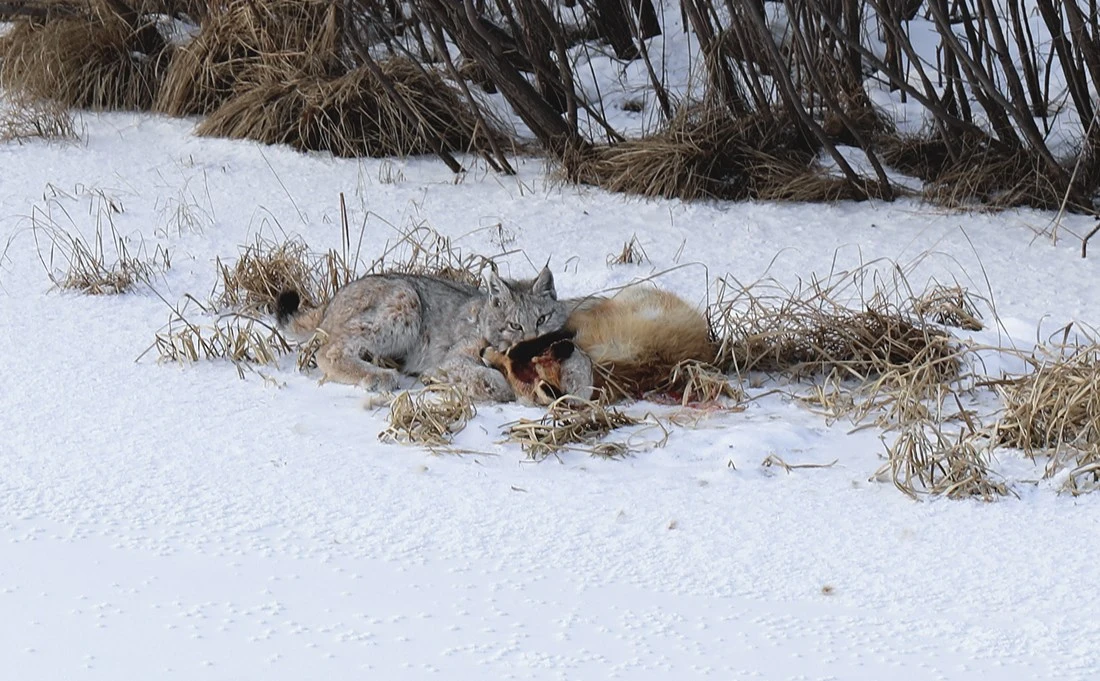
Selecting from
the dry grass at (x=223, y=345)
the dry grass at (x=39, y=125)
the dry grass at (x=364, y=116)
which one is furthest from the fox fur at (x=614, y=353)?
the dry grass at (x=39, y=125)

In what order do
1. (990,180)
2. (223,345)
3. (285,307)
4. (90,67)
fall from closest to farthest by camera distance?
(223,345) → (285,307) → (990,180) → (90,67)

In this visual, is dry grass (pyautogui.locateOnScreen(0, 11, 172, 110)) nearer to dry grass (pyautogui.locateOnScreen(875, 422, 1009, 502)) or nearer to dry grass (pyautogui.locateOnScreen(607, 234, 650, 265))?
dry grass (pyautogui.locateOnScreen(607, 234, 650, 265))

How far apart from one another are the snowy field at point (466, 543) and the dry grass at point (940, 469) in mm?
72


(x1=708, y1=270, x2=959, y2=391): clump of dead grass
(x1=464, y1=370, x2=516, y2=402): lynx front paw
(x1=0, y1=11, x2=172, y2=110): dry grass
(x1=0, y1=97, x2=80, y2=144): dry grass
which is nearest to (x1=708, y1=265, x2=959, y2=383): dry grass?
(x1=708, y1=270, x2=959, y2=391): clump of dead grass

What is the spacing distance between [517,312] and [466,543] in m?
1.51

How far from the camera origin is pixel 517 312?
5.06 metres

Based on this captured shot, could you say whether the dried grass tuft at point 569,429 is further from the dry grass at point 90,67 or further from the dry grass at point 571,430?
the dry grass at point 90,67

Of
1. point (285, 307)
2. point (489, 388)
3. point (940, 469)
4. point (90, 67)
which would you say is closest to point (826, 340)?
point (940, 469)

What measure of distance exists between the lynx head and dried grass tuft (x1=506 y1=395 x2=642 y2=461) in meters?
0.48

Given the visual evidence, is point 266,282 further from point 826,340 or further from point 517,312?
point 826,340

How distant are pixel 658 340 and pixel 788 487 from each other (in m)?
0.99

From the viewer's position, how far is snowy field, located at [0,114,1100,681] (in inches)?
120

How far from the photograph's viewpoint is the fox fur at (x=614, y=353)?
15.8ft

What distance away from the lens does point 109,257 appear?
663cm
